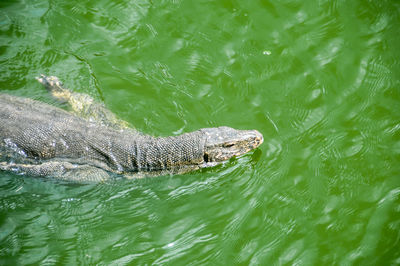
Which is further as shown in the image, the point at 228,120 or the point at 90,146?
the point at 228,120

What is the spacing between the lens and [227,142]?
261 inches

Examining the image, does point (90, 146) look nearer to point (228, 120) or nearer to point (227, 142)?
point (227, 142)

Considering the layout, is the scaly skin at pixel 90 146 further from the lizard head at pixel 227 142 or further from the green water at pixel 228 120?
the green water at pixel 228 120

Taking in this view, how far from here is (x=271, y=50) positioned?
8.44 m

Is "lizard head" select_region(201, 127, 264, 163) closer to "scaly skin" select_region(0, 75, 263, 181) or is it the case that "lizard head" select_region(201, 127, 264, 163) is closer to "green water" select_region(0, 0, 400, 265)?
"scaly skin" select_region(0, 75, 263, 181)

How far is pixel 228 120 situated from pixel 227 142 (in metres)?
0.79

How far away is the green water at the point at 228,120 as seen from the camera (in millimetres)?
5996

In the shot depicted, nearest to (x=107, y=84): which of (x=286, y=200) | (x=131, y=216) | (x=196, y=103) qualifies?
(x=196, y=103)

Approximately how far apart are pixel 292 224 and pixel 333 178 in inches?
41.2

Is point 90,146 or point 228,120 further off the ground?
point 228,120

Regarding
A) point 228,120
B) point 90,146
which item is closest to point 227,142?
point 228,120

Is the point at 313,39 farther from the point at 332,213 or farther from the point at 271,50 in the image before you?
the point at 332,213

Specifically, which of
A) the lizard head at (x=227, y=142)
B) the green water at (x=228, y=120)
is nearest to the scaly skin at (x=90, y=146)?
the lizard head at (x=227, y=142)

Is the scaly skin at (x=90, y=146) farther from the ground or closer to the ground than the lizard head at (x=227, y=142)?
closer to the ground
